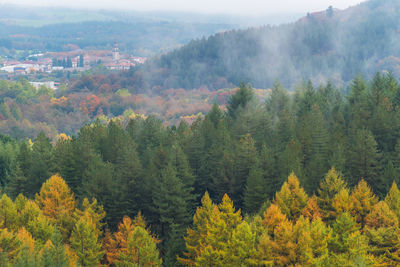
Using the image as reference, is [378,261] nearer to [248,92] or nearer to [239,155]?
[239,155]

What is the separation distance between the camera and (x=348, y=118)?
60.8 m

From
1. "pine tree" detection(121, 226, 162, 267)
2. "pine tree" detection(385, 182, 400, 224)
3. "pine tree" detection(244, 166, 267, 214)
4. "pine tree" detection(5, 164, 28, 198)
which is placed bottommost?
"pine tree" detection(5, 164, 28, 198)

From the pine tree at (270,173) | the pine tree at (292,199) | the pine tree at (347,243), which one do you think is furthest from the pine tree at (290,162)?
the pine tree at (347,243)

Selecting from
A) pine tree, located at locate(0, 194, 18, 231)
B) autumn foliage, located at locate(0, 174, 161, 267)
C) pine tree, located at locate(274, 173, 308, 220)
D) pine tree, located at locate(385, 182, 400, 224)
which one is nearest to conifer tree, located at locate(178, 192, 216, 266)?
autumn foliage, located at locate(0, 174, 161, 267)

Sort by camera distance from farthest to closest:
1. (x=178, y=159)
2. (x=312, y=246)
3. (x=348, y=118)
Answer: (x=348, y=118) < (x=178, y=159) < (x=312, y=246)

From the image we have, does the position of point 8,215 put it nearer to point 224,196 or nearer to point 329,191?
point 224,196

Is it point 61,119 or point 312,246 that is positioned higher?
point 312,246

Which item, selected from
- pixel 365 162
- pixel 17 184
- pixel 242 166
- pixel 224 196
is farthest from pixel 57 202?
pixel 365 162

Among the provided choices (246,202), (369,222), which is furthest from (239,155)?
(369,222)

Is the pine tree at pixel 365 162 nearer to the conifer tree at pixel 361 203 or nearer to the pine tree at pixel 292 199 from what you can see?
the conifer tree at pixel 361 203

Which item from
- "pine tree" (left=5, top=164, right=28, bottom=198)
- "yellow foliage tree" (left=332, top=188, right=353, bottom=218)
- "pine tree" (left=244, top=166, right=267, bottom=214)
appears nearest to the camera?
"yellow foliage tree" (left=332, top=188, right=353, bottom=218)

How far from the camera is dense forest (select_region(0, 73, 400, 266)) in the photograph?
112 feet

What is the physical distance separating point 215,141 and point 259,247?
2249cm

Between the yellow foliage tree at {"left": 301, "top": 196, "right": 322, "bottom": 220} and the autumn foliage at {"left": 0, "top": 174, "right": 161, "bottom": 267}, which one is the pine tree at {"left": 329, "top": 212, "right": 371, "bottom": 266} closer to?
the yellow foliage tree at {"left": 301, "top": 196, "right": 322, "bottom": 220}
